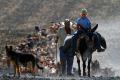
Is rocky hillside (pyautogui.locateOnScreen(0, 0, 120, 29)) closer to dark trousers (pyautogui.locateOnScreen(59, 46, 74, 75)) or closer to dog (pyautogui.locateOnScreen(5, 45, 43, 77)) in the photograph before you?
dark trousers (pyautogui.locateOnScreen(59, 46, 74, 75))

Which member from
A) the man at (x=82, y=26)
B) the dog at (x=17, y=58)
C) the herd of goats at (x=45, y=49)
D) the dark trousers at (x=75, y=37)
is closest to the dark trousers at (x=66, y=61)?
the dark trousers at (x=75, y=37)

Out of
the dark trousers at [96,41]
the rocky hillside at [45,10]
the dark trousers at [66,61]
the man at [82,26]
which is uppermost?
the rocky hillside at [45,10]

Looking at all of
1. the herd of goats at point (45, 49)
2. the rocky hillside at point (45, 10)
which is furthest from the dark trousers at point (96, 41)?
the rocky hillside at point (45, 10)

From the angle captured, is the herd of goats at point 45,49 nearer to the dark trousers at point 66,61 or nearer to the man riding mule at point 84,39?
the dark trousers at point 66,61

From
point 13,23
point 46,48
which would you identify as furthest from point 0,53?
point 13,23

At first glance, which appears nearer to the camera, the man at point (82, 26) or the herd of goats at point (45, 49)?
the man at point (82, 26)

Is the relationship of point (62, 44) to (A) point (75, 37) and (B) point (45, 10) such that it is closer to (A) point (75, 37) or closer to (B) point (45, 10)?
(A) point (75, 37)

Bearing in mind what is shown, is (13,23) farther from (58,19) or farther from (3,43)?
(3,43)

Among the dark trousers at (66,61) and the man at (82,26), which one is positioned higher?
the man at (82,26)

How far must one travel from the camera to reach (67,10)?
51.6 metres

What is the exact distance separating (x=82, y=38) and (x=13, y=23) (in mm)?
27936

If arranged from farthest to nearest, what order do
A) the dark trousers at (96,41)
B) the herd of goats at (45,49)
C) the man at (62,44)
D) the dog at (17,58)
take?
the herd of goats at (45,49) < the man at (62,44) < the dark trousers at (96,41) < the dog at (17,58)

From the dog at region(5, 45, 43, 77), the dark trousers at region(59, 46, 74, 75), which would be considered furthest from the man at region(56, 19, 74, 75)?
the dog at region(5, 45, 43, 77)

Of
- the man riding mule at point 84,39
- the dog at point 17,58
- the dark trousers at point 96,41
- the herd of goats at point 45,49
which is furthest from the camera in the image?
the herd of goats at point 45,49
